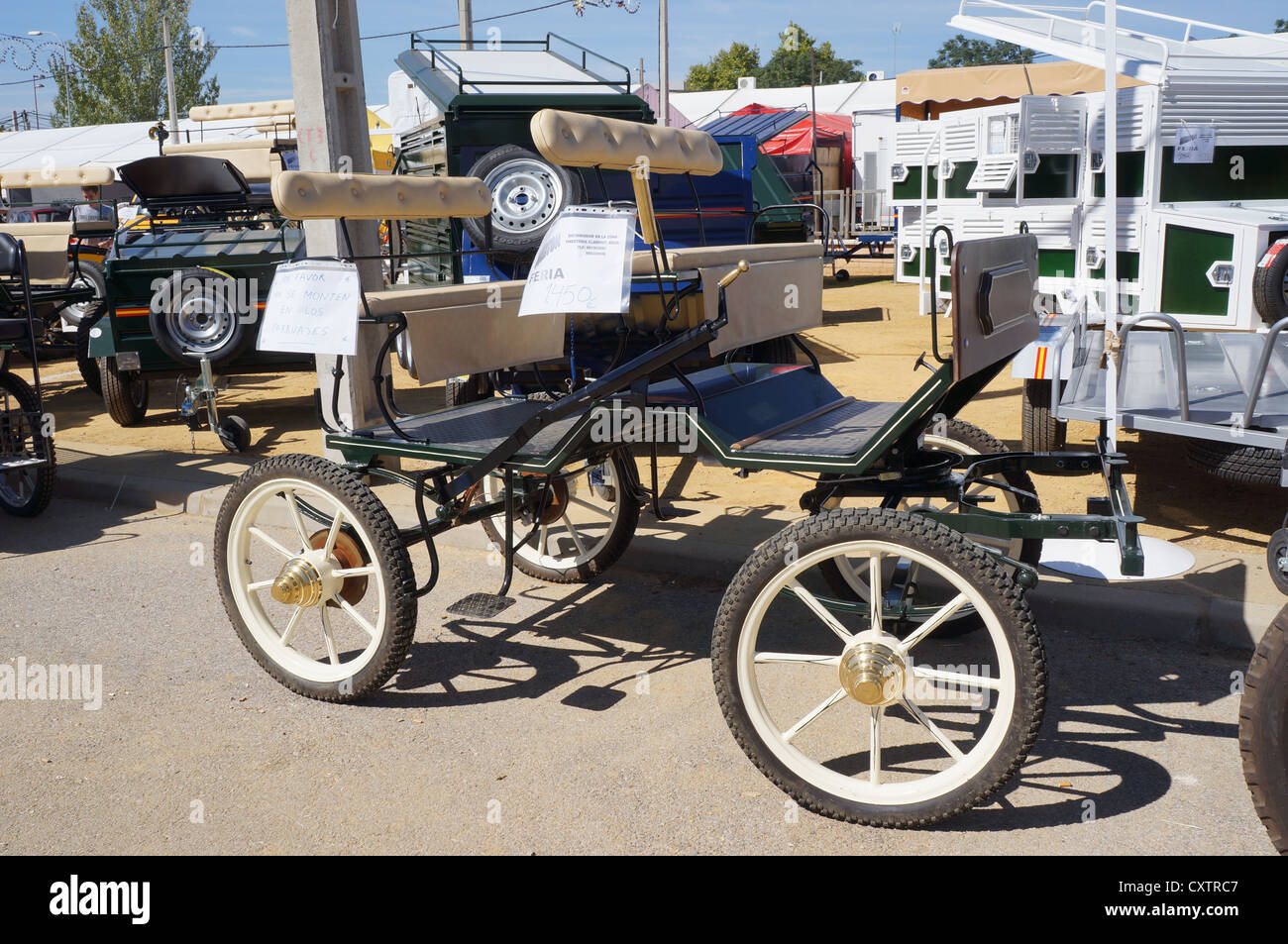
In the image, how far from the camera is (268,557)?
5320 mm

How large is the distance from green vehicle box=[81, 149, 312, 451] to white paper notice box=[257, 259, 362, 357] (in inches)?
157

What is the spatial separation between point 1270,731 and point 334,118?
504cm

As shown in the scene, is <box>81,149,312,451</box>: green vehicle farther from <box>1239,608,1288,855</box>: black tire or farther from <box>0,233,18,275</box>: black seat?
<box>1239,608,1288,855</box>: black tire

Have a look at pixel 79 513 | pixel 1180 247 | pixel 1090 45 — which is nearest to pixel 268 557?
pixel 79 513

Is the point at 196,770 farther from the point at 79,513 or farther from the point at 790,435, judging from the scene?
the point at 79,513

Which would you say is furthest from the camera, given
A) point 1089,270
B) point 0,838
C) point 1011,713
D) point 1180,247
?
point 1089,270

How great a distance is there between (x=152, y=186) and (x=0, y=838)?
23.4 ft

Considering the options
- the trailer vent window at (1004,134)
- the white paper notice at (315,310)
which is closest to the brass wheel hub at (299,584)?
the white paper notice at (315,310)

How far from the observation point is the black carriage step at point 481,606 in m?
3.64

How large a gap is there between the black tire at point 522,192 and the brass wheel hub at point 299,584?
389cm

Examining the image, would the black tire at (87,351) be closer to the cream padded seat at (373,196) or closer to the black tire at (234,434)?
the black tire at (234,434)

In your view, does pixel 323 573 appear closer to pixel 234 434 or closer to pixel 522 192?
pixel 234 434

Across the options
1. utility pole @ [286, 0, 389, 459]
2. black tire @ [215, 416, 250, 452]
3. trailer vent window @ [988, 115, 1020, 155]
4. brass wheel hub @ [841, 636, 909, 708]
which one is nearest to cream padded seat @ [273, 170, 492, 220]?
utility pole @ [286, 0, 389, 459]

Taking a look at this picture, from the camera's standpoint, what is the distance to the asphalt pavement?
2.88 metres
